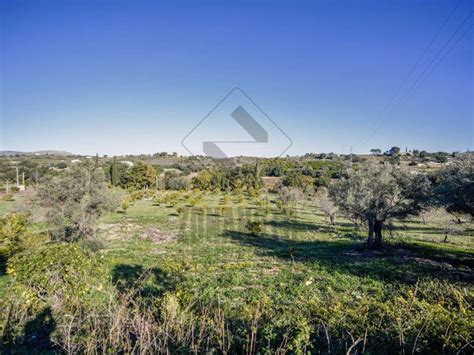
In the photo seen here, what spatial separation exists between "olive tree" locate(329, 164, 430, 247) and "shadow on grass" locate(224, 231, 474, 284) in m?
2.39

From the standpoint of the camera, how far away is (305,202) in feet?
207

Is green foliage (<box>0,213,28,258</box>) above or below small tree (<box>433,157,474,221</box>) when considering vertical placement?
below

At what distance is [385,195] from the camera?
71.1ft

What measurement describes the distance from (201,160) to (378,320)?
11578 cm

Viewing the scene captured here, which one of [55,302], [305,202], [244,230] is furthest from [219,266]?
[305,202]

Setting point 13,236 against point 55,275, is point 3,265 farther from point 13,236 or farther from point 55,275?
point 55,275

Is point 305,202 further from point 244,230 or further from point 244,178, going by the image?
point 244,230

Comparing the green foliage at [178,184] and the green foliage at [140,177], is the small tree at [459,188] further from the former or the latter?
the green foliage at [140,177]

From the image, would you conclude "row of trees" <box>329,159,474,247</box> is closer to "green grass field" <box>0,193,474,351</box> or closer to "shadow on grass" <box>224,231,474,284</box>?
"shadow on grass" <box>224,231,474,284</box>

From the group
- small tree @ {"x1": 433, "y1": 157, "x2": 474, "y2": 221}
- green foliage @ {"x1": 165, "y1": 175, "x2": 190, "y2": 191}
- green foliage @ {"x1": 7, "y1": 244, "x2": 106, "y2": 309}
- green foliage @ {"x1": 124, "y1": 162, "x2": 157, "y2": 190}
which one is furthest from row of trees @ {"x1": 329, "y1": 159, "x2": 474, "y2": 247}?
green foliage @ {"x1": 124, "y1": 162, "x2": 157, "y2": 190}

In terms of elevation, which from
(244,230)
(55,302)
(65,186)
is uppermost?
(65,186)

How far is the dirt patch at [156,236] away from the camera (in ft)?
86.6

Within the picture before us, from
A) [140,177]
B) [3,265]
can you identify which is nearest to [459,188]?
[3,265]

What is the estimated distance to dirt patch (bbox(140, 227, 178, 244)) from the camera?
26384 millimetres
